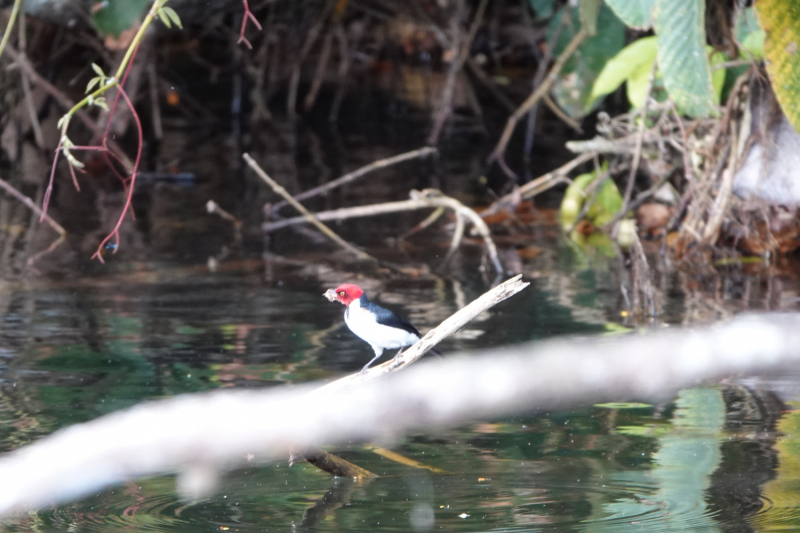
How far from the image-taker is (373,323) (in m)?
2.44

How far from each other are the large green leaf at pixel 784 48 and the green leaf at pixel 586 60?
2.19 metres

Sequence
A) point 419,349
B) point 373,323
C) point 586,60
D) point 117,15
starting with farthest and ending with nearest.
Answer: point 586,60, point 117,15, point 373,323, point 419,349

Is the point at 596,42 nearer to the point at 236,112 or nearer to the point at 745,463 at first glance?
the point at 745,463

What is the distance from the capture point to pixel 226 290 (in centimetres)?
448

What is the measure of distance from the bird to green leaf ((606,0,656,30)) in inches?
79.5

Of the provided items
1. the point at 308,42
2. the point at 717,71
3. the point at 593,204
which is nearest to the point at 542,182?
the point at 593,204

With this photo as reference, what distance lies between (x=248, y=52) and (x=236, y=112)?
→ 0.87m

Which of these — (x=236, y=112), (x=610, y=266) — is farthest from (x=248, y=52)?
(x=610, y=266)

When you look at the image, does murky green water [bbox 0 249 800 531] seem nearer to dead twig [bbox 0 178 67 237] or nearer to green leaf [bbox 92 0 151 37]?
dead twig [bbox 0 178 67 237]

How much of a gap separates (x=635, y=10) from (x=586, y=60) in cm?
208

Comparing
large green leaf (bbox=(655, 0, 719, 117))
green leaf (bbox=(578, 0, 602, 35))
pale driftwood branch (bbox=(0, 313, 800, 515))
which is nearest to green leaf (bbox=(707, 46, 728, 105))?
green leaf (bbox=(578, 0, 602, 35))

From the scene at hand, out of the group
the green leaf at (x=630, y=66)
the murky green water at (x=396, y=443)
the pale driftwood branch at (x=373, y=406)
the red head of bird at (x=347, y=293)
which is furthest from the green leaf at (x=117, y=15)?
the pale driftwood branch at (x=373, y=406)

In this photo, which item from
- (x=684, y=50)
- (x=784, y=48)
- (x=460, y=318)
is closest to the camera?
(x=460, y=318)

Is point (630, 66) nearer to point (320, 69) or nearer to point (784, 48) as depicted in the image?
point (784, 48)
